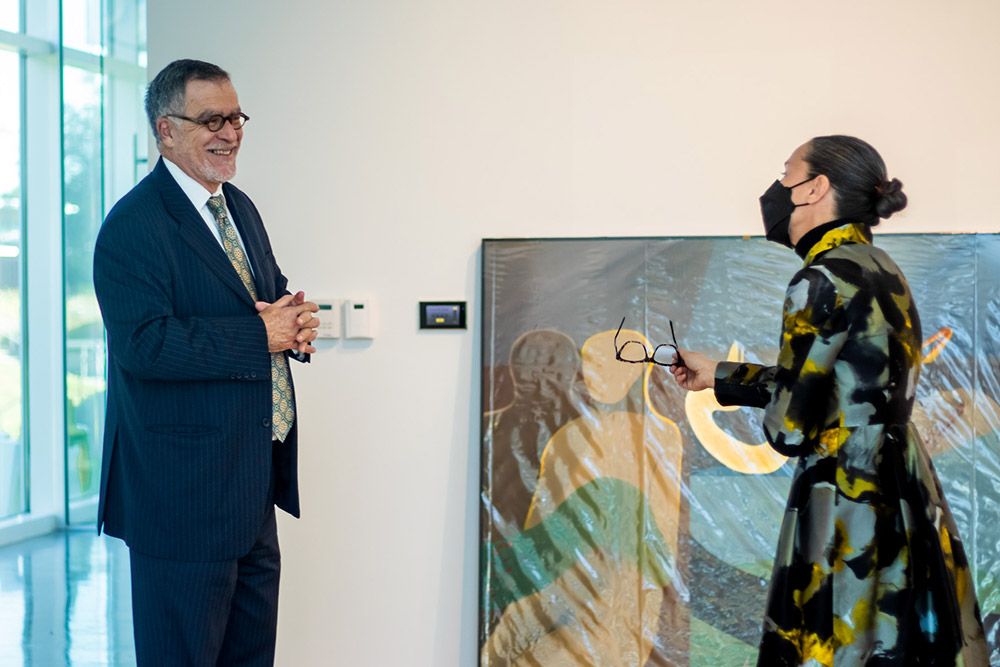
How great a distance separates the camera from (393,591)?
2.70 meters

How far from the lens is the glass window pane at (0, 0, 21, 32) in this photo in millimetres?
5145

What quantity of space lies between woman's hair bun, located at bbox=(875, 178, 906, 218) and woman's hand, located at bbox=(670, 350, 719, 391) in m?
0.44

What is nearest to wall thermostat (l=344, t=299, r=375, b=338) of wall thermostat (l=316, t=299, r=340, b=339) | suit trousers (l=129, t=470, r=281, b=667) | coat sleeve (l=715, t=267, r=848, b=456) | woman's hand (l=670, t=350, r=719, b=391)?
wall thermostat (l=316, t=299, r=340, b=339)

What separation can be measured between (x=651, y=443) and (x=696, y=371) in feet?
2.48

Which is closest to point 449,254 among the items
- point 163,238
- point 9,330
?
point 163,238

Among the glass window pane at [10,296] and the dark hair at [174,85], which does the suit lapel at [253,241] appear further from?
the glass window pane at [10,296]

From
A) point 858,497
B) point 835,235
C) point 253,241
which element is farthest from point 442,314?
point 858,497

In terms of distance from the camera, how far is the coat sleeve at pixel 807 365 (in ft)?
4.99

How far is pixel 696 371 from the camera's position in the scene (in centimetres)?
183

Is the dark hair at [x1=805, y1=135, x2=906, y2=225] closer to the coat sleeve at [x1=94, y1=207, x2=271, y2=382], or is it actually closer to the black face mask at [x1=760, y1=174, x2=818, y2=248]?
the black face mask at [x1=760, y1=174, x2=818, y2=248]

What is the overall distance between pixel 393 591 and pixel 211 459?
3.41 feet

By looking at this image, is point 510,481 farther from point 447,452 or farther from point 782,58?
point 782,58

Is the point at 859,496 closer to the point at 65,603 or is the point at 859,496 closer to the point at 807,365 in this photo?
the point at 807,365

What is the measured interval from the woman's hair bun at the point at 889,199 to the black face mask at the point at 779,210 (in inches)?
5.4
